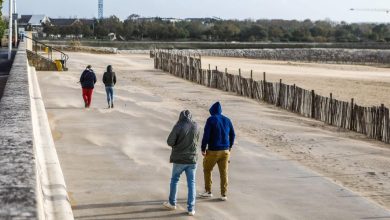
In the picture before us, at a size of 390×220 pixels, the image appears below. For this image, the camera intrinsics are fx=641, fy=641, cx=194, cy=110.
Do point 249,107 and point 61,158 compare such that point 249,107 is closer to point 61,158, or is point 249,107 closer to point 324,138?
point 324,138

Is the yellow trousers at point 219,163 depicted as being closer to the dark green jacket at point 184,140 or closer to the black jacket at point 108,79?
the dark green jacket at point 184,140

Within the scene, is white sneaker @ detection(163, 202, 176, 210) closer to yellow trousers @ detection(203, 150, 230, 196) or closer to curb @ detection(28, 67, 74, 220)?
yellow trousers @ detection(203, 150, 230, 196)

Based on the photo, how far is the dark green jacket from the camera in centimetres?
809

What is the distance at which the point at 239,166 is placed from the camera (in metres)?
11.8

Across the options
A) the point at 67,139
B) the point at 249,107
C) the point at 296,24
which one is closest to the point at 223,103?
the point at 249,107

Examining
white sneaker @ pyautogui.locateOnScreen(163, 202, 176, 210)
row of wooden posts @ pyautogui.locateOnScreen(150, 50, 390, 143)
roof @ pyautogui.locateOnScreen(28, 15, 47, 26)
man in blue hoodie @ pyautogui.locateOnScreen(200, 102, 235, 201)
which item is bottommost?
white sneaker @ pyautogui.locateOnScreen(163, 202, 176, 210)

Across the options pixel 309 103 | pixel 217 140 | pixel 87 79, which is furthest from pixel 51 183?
pixel 309 103

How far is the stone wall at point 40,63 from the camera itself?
3506 centimetres

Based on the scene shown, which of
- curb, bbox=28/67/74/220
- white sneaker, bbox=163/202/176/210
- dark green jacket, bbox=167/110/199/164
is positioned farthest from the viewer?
white sneaker, bbox=163/202/176/210

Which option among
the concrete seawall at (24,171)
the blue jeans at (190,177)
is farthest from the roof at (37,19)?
the blue jeans at (190,177)

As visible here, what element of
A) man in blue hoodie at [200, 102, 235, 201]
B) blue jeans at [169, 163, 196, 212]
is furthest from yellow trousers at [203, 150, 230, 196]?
blue jeans at [169, 163, 196, 212]

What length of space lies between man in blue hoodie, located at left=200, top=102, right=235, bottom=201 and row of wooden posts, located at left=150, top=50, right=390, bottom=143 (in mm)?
7709

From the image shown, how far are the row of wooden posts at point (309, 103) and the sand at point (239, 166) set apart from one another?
44 centimetres

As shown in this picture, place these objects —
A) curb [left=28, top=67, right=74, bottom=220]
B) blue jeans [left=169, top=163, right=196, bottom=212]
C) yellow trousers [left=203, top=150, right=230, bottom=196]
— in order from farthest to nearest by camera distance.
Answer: yellow trousers [left=203, top=150, right=230, bottom=196] < blue jeans [left=169, top=163, right=196, bottom=212] < curb [left=28, top=67, right=74, bottom=220]
